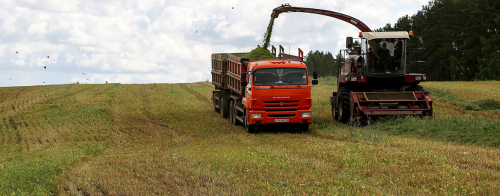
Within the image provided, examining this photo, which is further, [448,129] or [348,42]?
[348,42]

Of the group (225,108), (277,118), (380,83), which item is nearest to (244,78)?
(277,118)

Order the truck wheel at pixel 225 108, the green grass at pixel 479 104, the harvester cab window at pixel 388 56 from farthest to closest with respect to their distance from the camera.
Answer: the green grass at pixel 479 104 < the truck wheel at pixel 225 108 < the harvester cab window at pixel 388 56

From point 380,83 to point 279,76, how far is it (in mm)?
4597

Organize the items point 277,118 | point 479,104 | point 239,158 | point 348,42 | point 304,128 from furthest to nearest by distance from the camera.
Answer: point 479,104
point 348,42
point 304,128
point 277,118
point 239,158

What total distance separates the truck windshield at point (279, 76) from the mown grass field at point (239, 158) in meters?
1.68

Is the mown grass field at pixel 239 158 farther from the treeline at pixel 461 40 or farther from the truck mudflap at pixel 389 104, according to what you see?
the treeline at pixel 461 40

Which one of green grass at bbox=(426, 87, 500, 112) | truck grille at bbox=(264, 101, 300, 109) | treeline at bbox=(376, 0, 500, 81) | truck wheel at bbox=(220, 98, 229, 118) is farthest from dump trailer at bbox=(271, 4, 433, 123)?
treeline at bbox=(376, 0, 500, 81)

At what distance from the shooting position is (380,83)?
1789 cm

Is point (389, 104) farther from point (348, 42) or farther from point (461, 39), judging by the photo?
point (461, 39)

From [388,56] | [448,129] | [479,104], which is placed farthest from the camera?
[479,104]

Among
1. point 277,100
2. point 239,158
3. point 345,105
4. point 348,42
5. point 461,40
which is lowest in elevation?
point 239,158

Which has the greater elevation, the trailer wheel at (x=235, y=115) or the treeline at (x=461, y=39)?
the treeline at (x=461, y=39)

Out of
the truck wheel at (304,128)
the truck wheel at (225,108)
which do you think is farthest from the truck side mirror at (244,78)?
the truck wheel at (225,108)

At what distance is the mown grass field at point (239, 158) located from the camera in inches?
308
